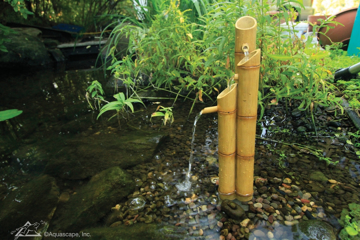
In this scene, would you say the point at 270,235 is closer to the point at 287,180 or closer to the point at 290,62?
the point at 287,180

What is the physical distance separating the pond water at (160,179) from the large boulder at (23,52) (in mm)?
4886

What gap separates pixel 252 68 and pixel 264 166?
37.2 inches

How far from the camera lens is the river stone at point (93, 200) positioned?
1.39 m

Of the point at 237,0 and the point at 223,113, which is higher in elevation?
the point at 237,0

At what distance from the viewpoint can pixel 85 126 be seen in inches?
104

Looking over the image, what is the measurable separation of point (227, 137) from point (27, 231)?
1317 millimetres

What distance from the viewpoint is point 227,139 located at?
1.33 metres

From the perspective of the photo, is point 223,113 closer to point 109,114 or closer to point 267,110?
point 267,110

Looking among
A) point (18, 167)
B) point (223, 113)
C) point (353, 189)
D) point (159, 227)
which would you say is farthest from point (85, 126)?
point (353, 189)

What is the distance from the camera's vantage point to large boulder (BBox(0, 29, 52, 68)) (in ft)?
21.0

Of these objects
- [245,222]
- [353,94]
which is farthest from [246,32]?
[353,94]

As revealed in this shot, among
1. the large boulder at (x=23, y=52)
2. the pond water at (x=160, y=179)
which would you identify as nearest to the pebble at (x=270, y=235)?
the pond water at (x=160, y=179)

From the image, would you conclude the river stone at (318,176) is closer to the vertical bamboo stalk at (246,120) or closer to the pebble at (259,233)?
the vertical bamboo stalk at (246,120)

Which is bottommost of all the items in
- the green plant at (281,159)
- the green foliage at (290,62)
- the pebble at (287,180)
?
the pebble at (287,180)
